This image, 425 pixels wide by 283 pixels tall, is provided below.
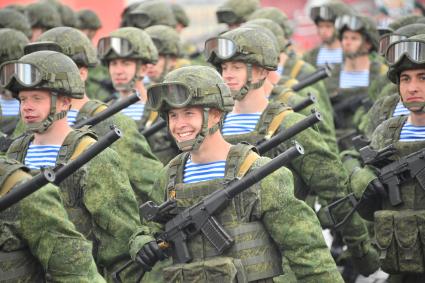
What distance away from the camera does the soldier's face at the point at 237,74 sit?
11.0 metres

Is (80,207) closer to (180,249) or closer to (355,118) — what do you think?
(180,249)

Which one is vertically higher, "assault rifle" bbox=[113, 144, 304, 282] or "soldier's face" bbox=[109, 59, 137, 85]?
"assault rifle" bbox=[113, 144, 304, 282]

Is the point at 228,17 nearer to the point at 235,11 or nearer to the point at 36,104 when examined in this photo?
the point at 235,11

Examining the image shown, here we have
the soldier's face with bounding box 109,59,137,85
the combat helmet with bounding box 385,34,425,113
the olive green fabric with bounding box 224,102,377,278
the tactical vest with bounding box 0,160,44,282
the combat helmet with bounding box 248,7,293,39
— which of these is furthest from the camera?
the combat helmet with bounding box 248,7,293,39

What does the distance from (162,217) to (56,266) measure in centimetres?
96

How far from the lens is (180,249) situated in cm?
888

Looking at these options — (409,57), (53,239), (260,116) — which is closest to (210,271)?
(53,239)

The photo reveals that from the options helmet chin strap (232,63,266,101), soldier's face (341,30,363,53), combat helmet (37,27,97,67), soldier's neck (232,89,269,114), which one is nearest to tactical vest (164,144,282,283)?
helmet chin strap (232,63,266,101)

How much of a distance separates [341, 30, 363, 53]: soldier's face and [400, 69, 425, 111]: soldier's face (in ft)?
19.2

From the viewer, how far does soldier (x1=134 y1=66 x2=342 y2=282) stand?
8.80 m

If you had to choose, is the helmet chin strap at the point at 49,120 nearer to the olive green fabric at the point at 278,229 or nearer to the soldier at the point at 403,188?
the olive green fabric at the point at 278,229

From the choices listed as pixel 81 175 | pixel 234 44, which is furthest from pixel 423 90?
pixel 81 175

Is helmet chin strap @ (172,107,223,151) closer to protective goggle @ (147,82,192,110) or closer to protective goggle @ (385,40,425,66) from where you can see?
protective goggle @ (147,82,192,110)

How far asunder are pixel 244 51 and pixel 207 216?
2684 millimetres
